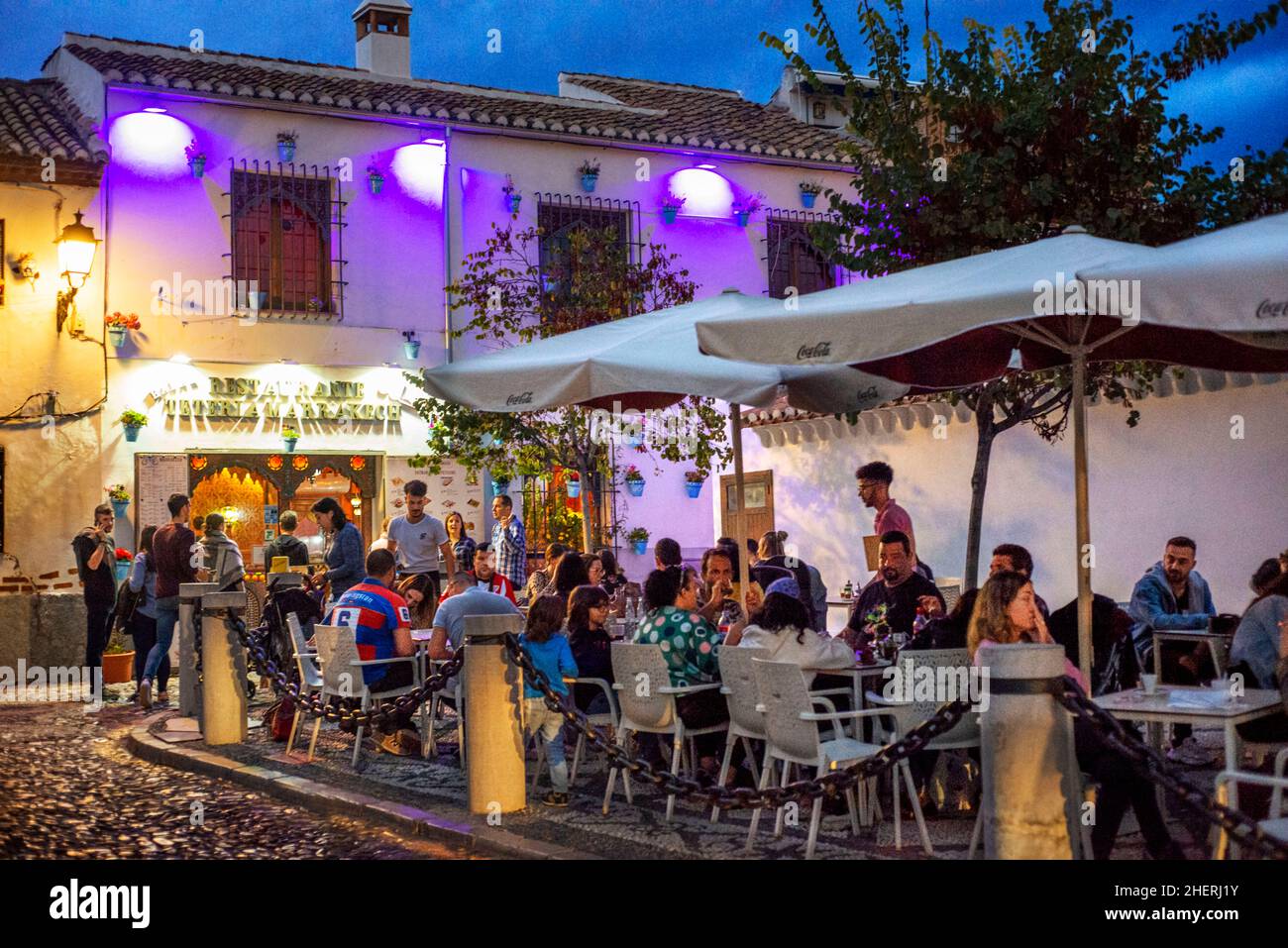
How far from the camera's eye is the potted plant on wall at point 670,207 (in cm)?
2098

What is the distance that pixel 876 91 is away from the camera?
12547 millimetres

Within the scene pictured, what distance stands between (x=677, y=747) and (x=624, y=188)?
14066 mm

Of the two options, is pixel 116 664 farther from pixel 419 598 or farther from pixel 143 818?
pixel 143 818

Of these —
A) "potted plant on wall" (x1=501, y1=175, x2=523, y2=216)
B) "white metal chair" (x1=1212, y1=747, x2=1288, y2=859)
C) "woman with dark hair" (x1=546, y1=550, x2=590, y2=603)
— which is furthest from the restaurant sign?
"white metal chair" (x1=1212, y1=747, x2=1288, y2=859)

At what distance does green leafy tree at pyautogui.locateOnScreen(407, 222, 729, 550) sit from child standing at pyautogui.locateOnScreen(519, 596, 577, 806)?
298 inches

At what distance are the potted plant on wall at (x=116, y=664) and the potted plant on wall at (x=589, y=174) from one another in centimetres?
885

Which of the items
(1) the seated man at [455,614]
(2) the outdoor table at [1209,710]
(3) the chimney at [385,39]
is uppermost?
(3) the chimney at [385,39]

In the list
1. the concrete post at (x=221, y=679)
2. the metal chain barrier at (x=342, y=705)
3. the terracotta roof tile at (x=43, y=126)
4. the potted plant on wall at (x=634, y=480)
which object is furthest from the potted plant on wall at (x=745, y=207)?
the concrete post at (x=221, y=679)

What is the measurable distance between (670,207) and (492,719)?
1416 centimetres

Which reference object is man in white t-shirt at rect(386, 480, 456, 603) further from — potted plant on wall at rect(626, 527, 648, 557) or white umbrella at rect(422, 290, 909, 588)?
potted plant on wall at rect(626, 527, 648, 557)

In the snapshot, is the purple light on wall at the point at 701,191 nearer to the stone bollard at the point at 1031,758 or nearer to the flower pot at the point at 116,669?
the flower pot at the point at 116,669

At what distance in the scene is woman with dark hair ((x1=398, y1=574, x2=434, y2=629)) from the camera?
11242mm

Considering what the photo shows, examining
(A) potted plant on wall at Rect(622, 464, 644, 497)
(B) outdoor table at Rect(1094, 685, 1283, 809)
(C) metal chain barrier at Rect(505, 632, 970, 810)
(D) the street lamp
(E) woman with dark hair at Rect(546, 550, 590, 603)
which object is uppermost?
(D) the street lamp
